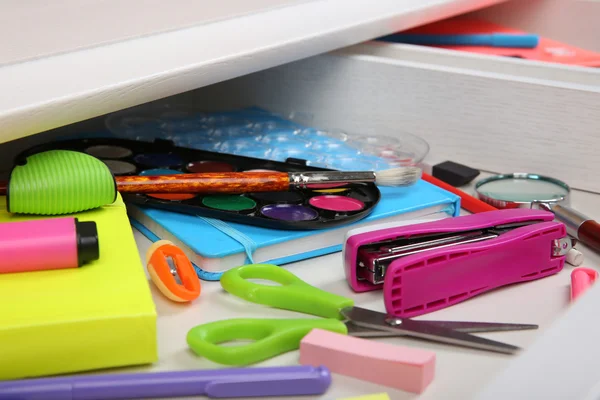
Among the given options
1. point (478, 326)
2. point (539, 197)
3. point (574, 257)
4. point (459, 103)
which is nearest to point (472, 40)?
point (459, 103)

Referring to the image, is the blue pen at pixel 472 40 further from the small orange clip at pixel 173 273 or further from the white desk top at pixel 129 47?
the small orange clip at pixel 173 273

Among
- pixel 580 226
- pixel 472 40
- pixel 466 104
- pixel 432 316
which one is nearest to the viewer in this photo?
pixel 432 316

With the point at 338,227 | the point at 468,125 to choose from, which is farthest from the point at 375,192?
the point at 468,125

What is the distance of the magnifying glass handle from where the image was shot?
609mm

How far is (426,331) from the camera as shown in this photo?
472 mm

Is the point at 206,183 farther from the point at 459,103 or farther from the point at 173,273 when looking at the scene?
the point at 459,103

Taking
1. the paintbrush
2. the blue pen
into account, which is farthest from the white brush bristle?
the blue pen

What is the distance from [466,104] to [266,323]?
38 cm

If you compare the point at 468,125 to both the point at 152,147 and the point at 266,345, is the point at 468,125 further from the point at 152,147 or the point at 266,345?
the point at 266,345

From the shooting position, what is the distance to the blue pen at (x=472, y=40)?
1024mm

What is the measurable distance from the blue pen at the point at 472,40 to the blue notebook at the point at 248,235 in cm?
41

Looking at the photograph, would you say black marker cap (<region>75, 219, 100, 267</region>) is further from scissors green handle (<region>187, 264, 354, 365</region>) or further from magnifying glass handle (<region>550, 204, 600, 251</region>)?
magnifying glass handle (<region>550, 204, 600, 251</region>)

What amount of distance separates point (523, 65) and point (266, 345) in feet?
1.50

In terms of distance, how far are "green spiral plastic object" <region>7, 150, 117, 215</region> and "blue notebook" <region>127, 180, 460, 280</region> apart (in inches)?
2.2
